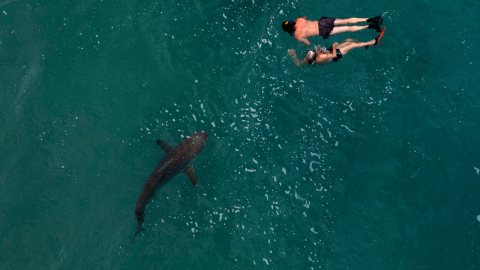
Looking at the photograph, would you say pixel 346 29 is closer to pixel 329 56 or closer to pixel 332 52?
pixel 332 52

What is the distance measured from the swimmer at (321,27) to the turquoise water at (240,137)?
51 centimetres

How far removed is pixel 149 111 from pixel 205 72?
208 cm

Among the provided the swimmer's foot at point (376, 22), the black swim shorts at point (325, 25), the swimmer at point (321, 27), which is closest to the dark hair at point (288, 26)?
the swimmer at point (321, 27)

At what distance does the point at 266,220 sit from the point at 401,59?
21.1 feet

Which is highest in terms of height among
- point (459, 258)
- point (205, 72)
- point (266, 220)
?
point (205, 72)

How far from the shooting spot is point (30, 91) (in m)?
9.63

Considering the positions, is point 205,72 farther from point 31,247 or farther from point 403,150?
point 31,247

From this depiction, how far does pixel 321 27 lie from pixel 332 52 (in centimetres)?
79

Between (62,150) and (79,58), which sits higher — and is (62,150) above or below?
below

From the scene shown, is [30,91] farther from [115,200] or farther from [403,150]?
[403,150]

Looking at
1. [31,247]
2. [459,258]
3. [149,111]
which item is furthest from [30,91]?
[459,258]

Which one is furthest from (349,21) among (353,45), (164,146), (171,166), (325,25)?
(171,166)

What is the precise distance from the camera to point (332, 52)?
359 inches

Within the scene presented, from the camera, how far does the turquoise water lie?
930 cm
